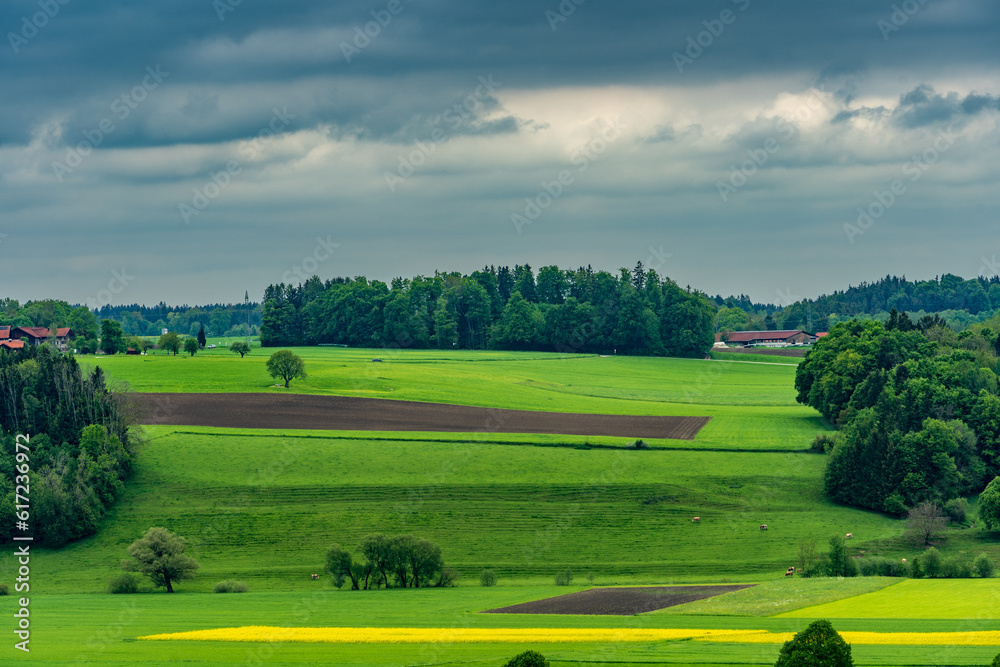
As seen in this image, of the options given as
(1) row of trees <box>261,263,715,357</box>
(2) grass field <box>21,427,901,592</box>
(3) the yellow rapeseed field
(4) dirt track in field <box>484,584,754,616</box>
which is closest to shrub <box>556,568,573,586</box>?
(2) grass field <box>21,427,901,592</box>

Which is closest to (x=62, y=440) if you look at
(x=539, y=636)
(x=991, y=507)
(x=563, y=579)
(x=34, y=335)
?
(x=563, y=579)

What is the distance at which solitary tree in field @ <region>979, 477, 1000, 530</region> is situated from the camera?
61.9 m

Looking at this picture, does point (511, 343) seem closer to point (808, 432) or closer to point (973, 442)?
point (808, 432)

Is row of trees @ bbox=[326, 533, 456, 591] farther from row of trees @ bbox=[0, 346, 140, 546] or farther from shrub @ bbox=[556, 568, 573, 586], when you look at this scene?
row of trees @ bbox=[0, 346, 140, 546]

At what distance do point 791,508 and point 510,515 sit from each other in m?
20.9

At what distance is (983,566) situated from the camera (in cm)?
5325

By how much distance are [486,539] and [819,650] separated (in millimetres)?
37136

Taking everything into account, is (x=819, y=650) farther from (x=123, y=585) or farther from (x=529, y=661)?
(x=123, y=585)

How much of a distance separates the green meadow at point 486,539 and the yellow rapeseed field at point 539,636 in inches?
37.1

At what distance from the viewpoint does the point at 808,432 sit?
92.2 m

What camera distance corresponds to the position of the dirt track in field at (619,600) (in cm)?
4309

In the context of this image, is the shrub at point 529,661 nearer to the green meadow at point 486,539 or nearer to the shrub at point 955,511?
the green meadow at point 486,539

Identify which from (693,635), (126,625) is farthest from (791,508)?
(126,625)

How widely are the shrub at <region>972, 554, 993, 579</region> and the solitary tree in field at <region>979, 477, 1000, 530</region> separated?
917 centimetres
